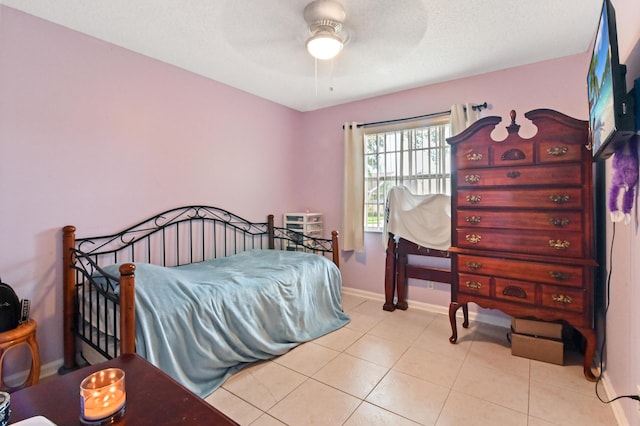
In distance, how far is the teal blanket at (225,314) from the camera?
1.71m

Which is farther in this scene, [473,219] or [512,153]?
[473,219]

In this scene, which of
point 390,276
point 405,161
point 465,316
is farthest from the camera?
point 405,161

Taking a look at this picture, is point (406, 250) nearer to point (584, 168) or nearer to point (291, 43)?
point (584, 168)

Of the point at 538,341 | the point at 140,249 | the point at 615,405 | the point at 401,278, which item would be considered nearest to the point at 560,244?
the point at 538,341

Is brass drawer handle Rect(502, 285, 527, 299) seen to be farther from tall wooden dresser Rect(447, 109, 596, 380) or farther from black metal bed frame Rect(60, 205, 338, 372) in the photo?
black metal bed frame Rect(60, 205, 338, 372)

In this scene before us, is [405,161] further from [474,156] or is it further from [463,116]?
[474,156]

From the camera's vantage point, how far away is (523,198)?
6.84 ft

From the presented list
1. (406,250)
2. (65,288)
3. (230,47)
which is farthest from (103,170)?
(406,250)

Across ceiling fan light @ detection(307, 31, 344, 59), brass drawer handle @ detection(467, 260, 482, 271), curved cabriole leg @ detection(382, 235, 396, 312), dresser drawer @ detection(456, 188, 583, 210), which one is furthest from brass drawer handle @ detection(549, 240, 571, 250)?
ceiling fan light @ detection(307, 31, 344, 59)

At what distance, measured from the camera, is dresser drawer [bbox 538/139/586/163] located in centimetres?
194

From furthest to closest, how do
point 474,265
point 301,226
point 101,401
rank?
point 301,226 < point 474,265 < point 101,401

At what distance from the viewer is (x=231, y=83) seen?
121 inches

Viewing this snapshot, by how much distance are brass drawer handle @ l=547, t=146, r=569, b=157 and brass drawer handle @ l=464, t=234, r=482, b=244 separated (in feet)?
2.36

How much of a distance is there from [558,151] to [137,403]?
254cm
